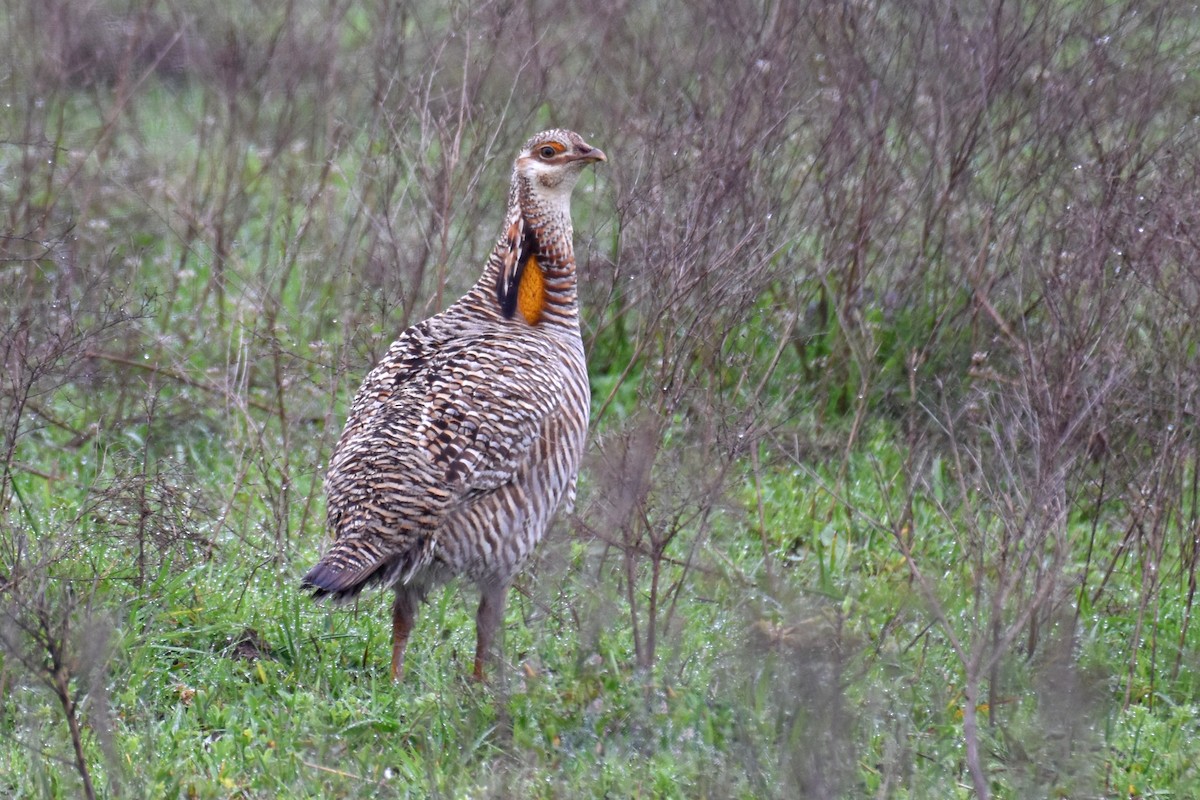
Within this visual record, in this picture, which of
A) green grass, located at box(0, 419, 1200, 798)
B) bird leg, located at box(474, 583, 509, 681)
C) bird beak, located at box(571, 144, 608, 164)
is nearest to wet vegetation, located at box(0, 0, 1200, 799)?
green grass, located at box(0, 419, 1200, 798)

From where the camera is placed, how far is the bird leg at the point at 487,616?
4750 millimetres

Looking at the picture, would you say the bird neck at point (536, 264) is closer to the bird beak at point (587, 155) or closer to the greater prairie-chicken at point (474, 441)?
the greater prairie-chicken at point (474, 441)

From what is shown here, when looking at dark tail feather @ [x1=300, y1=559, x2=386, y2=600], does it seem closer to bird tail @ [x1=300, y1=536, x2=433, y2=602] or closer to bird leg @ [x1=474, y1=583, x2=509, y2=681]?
bird tail @ [x1=300, y1=536, x2=433, y2=602]

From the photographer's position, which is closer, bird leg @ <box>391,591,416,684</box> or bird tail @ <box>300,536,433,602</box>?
bird tail @ <box>300,536,433,602</box>

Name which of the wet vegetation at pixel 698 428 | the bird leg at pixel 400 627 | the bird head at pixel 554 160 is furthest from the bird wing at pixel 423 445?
the bird head at pixel 554 160

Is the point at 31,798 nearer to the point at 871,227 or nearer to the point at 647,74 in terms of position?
the point at 871,227

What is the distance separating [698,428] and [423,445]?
57.6 inches

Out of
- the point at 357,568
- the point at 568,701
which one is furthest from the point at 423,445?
the point at 568,701

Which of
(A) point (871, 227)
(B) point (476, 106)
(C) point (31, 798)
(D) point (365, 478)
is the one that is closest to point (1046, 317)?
(A) point (871, 227)

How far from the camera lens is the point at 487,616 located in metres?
4.82

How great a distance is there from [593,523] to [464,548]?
0.50 meters

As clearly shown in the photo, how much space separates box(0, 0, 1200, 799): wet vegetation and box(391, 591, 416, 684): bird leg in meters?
0.09

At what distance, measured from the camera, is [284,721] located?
4422 mm

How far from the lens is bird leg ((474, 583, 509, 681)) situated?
187 inches
